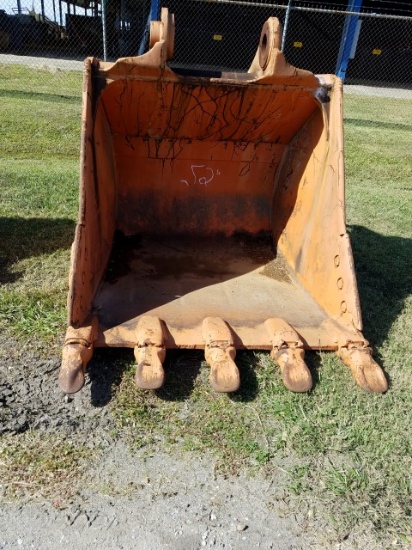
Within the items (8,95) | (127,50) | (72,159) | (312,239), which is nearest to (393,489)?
(312,239)

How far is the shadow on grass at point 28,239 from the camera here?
382cm

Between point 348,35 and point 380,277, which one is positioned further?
point 348,35

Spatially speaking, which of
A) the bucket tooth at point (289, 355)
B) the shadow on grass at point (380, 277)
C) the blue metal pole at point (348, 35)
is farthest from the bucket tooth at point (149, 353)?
the blue metal pole at point (348, 35)

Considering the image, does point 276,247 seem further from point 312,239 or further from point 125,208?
point 125,208

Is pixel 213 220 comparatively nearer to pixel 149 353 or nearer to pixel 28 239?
pixel 28 239

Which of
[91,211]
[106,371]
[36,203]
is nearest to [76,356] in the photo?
[106,371]

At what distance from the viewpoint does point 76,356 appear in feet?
7.86

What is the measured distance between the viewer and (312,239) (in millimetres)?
3416

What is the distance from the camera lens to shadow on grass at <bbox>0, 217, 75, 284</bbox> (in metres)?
→ 3.82

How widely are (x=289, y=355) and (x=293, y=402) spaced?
0.82ft

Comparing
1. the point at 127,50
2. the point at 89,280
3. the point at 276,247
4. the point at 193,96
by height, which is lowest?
the point at 127,50

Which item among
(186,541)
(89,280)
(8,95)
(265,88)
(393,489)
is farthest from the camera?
(8,95)

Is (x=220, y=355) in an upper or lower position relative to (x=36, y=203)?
upper

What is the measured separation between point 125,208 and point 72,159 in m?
3.42
